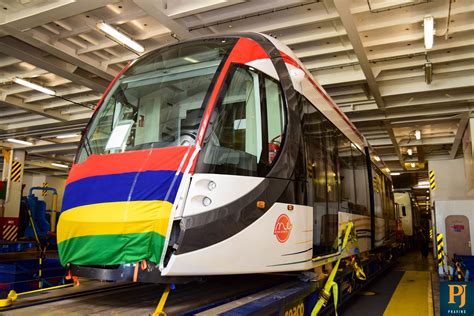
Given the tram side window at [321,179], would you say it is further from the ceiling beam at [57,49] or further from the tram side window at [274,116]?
the ceiling beam at [57,49]

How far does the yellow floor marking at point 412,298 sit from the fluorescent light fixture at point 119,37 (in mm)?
6485

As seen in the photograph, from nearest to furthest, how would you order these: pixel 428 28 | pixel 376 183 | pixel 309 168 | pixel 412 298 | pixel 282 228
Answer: pixel 282 228
pixel 309 168
pixel 428 28
pixel 412 298
pixel 376 183

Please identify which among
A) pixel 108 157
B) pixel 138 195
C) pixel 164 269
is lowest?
pixel 164 269

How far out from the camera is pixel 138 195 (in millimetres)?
3256

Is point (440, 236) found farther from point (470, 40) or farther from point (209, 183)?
point (209, 183)

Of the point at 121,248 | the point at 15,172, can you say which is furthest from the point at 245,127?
the point at 15,172

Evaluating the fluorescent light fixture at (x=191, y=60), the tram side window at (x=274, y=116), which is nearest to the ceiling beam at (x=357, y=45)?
the tram side window at (x=274, y=116)

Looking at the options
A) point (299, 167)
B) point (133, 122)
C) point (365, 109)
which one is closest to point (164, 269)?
point (133, 122)

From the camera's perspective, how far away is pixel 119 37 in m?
7.44

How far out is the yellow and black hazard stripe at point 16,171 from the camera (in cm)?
1590

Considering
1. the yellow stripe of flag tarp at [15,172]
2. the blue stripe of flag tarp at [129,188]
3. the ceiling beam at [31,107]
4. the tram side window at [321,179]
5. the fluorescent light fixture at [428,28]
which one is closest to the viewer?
the blue stripe of flag tarp at [129,188]

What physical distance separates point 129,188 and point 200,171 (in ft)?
1.93

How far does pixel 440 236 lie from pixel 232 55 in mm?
8278

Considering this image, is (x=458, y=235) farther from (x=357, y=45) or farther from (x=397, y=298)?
(x=357, y=45)
